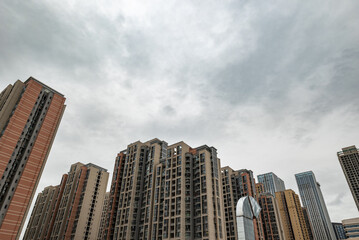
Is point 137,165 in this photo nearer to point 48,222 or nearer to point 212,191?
point 212,191

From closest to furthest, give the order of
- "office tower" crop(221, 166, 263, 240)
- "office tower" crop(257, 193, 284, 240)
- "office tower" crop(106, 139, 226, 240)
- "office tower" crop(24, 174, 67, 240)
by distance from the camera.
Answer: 1. "office tower" crop(106, 139, 226, 240)
2. "office tower" crop(221, 166, 263, 240)
3. "office tower" crop(24, 174, 67, 240)
4. "office tower" crop(257, 193, 284, 240)

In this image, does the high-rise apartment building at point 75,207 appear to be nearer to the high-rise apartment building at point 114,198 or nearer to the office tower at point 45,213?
the office tower at point 45,213

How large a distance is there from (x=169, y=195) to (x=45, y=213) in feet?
281

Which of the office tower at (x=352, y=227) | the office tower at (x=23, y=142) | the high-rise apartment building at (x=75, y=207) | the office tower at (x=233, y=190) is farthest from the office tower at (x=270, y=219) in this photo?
the office tower at (x=23, y=142)

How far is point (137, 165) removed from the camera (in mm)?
112062

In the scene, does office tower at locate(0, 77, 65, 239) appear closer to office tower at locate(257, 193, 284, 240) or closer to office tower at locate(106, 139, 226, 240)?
office tower at locate(106, 139, 226, 240)

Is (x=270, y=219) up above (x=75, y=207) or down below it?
below

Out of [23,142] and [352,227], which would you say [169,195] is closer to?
[23,142]

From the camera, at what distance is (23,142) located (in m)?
78.8

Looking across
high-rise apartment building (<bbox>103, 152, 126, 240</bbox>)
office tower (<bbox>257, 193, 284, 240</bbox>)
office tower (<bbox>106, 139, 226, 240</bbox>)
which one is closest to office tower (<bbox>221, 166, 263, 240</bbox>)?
office tower (<bbox>257, 193, 284, 240</bbox>)

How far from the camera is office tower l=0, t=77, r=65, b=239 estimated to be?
229ft

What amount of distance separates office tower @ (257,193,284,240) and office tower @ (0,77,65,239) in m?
123

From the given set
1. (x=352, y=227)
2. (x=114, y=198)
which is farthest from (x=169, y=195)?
(x=352, y=227)

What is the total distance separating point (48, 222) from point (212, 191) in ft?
310
